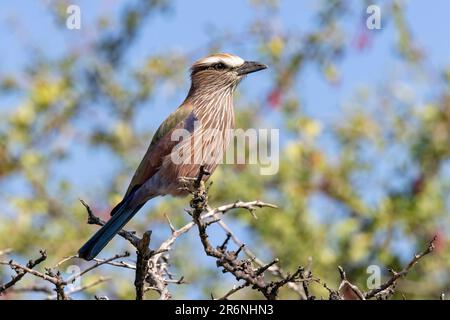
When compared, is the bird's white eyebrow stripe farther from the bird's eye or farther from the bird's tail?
the bird's tail

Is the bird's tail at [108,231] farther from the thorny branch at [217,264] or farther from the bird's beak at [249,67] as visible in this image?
the bird's beak at [249,67]

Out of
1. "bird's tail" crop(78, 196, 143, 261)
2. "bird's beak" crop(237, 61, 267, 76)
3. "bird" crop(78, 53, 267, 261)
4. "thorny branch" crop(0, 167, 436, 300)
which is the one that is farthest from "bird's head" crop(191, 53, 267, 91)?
"thorny branch" crop(0, 167, 436, 300)

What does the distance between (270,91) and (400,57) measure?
1116mm

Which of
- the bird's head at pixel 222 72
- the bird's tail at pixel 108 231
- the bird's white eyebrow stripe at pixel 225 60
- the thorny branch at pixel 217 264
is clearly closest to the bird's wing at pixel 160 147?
the bird's tail at pixel 108 231

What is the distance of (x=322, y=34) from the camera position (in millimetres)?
7641

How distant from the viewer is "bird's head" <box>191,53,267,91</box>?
5793 millimetres

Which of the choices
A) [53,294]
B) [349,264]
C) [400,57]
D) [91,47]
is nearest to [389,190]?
[349,264]

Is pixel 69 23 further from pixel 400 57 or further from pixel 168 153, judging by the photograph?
pixel 168 153

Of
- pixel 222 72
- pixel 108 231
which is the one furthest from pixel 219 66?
pixel 108 231

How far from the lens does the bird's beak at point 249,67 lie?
5.68m

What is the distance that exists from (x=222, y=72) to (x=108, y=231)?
149cm

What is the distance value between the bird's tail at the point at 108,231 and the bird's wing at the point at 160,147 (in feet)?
0.47

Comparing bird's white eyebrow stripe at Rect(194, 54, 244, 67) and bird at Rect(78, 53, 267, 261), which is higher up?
bird's white eyebrow stripe at Rect(194, 54, 244, 67)

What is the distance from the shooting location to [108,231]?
15.8 ft
